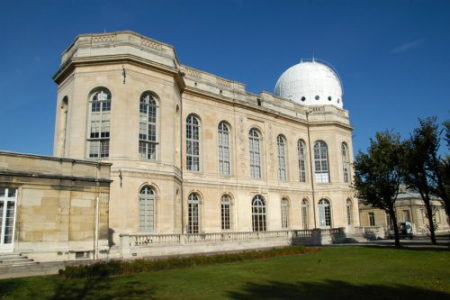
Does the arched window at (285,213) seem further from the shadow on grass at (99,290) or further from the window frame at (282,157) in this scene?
the shadow on grass at (99,290)

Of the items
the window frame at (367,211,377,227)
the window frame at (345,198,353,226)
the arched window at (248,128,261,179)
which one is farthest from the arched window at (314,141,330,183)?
the window frame at (367,211,377,227)

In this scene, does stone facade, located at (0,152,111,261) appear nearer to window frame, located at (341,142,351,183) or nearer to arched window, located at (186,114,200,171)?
arched window, located at (186,114,200,171)

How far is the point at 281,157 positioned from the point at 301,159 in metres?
3.08

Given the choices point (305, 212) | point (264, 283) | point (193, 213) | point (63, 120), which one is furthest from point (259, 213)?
point (264, 283)

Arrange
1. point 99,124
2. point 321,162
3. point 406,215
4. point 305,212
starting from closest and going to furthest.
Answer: point 99,124
point 305,212
point 321,162
point 406,215

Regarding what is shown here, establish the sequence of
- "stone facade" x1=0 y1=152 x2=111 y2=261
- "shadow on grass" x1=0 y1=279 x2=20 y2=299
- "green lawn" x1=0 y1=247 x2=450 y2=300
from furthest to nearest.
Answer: "stone facade" x1=0 y1=152 x2=111 y2=261 < "shadow on grass" x1=0 y1=279 x2=20 y2=299 < "green lawn" x1=0 y1=247 x2=450 y2=300

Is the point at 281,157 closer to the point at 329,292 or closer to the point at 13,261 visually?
the point at 13,261

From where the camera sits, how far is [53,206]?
653 inches

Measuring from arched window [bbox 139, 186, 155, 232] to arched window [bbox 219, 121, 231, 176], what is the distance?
8.38 metres

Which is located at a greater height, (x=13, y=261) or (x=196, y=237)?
(x=196, y=237)

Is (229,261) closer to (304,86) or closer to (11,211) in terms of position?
(11,211)

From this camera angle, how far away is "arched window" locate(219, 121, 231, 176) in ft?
102

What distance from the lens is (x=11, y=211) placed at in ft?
51.5

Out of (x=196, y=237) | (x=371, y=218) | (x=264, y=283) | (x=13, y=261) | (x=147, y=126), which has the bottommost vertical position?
(x=264, y=283)
